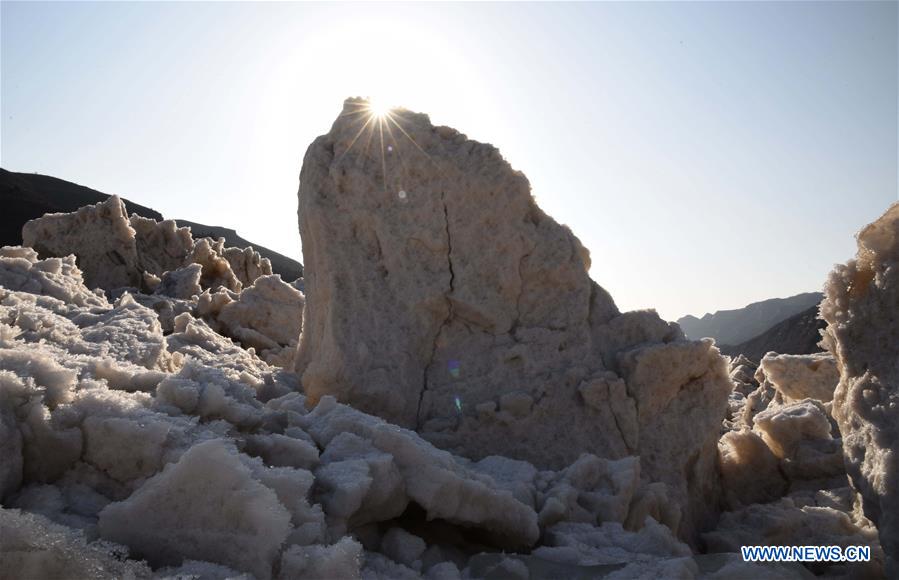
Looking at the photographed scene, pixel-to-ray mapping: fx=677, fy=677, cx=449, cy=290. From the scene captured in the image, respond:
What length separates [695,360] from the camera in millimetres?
4270

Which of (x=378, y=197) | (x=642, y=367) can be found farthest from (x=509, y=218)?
(x=642, y=367)

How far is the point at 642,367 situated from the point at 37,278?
4.22m

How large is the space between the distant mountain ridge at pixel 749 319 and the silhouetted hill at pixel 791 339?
15.1 m

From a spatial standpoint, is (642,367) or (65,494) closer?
(65,494)

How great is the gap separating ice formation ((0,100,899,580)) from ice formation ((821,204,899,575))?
0.5 inches

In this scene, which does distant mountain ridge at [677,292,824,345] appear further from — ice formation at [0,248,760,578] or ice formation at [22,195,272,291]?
ice formation at [0,248,760,578]

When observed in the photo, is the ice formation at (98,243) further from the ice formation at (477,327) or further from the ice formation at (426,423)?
the ice formation at (477,327)

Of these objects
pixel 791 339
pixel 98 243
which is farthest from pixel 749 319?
pixel 98 243

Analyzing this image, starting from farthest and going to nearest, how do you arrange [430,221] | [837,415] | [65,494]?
1. [430,221]
2. [837,415]
3. [65,494]

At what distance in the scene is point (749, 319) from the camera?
1761 inches

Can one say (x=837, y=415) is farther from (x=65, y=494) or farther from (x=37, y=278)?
(x=37, y=278)

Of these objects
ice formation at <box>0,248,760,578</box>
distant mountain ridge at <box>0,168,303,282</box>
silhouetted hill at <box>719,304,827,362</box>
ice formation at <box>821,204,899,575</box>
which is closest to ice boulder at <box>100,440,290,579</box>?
ice formation at <box>0,248,760,578</box>

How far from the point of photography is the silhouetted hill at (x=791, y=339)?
22.5m

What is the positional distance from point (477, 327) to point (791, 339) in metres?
22.9
